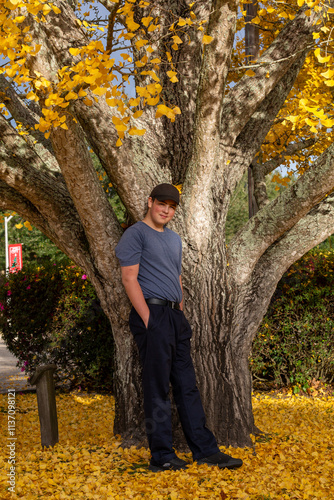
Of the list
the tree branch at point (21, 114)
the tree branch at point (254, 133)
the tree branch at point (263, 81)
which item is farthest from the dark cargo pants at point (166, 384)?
the tree branch at point (21, 114)

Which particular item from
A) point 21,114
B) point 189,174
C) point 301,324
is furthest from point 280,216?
point 21,114

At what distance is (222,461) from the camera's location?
10.8 ft

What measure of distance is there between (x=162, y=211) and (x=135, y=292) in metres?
0.66

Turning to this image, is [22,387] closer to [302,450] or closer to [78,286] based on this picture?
[78,286]

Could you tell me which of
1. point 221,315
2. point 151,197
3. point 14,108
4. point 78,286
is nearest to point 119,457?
point 221,315

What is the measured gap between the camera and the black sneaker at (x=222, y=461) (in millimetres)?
3281

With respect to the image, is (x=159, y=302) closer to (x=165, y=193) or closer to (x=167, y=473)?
(x=165, y=193)

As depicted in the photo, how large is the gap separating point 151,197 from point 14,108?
7.40ft

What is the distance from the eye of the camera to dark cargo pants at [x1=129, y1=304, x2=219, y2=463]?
3.29m

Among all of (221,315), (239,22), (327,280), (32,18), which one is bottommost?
(221,315)

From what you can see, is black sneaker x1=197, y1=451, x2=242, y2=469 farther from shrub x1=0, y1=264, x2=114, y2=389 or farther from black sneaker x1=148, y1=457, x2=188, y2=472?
shrub x1=0, y1=264, x2=114, y2=389

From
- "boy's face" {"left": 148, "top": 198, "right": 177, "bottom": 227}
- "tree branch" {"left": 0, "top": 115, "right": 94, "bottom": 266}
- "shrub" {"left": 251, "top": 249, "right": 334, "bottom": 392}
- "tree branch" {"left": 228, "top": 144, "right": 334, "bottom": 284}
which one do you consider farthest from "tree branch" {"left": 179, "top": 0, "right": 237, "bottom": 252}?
"shrub" {"left": 251, "top": 249, "right": 334, "bottom": 392}

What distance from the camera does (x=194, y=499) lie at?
2.84 m

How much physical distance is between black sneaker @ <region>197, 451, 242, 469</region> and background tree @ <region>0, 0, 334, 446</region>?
452 millimetres
